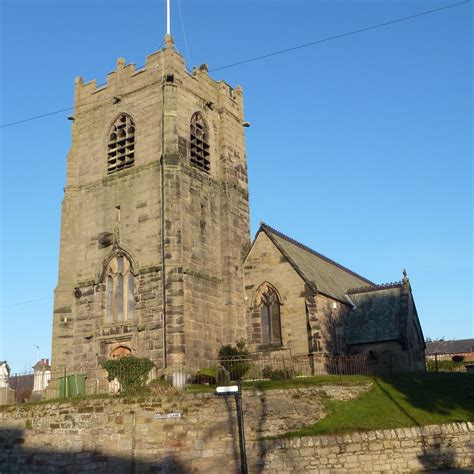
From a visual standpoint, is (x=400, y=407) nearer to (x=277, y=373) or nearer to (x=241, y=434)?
(x=241, y=434)

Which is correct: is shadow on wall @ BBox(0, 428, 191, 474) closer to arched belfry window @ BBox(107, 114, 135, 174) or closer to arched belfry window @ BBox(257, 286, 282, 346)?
arched belfry window @ BBox(257, 286, 282, 346)

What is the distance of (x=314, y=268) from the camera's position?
36.7 metres

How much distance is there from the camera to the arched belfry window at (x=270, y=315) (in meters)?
31.6

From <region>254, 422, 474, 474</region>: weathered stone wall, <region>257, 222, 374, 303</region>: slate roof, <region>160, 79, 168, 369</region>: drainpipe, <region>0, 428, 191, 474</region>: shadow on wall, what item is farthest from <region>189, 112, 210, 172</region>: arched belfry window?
<region>254, 422, 474, 474</region>: weathered stone wall

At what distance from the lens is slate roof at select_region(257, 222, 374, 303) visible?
107 ft

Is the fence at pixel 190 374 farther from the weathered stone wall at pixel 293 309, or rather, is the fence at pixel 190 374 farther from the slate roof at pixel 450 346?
the slate roof at pixel 450 346

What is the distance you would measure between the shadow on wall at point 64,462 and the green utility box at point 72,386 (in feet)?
11.7

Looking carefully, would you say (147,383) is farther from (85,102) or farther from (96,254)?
(85,102)

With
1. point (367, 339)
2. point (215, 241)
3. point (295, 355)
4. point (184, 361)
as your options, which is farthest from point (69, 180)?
point (367, 339)

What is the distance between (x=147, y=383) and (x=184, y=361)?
1.96 metres

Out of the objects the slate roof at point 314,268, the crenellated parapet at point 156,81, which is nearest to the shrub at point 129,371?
the slate roof at point 314,268

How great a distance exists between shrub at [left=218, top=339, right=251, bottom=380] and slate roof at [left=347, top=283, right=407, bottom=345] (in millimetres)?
7080

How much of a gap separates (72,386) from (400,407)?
15244mm

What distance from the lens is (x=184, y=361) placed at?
27688mm
